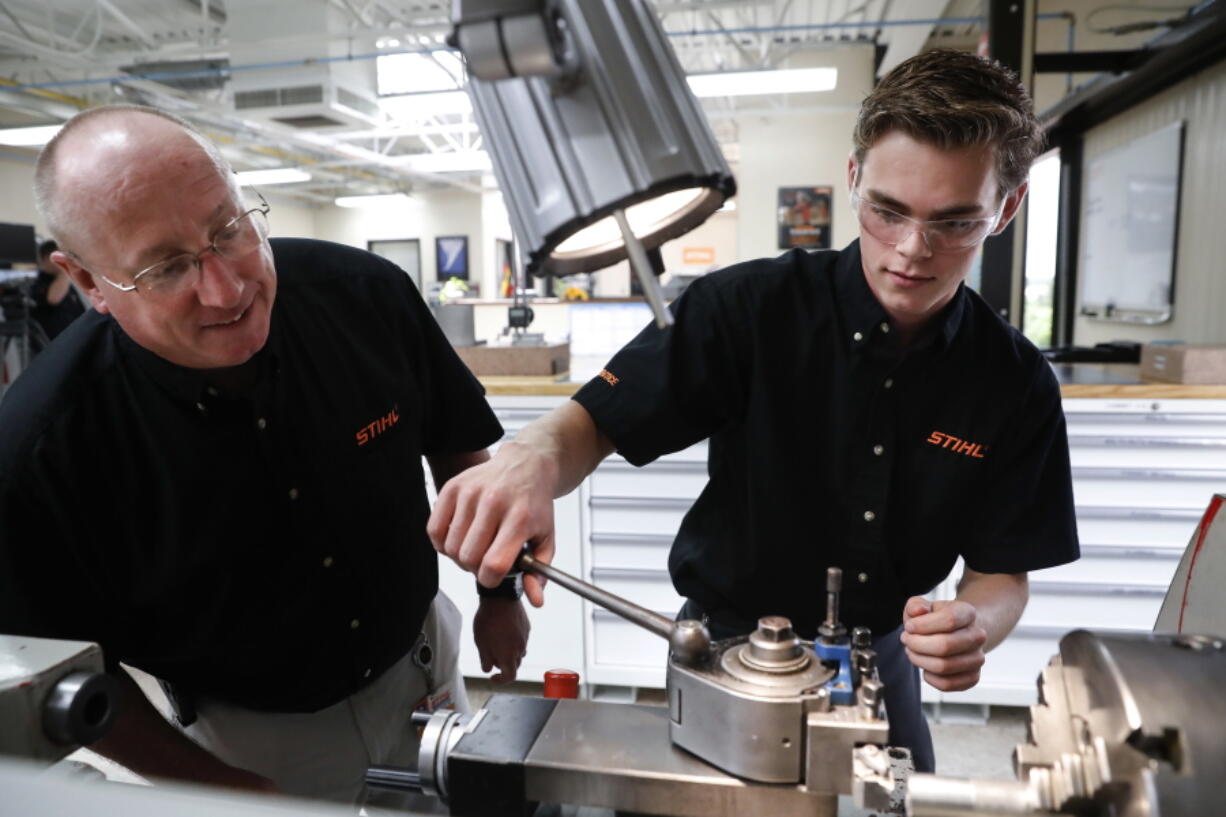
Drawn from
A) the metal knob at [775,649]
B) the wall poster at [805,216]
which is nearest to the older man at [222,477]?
the metal knob at [775,649]

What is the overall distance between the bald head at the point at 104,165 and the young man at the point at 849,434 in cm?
51

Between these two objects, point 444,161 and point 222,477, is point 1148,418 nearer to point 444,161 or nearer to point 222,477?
point 222,477

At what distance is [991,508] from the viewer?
1074mm

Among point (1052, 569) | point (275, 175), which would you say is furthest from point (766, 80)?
point (275, 175)

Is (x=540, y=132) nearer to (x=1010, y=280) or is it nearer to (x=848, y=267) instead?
(x=848, y=267)

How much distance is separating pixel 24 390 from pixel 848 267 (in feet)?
3.48

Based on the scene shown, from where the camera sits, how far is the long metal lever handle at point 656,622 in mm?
573

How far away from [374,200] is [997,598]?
11.4 metres

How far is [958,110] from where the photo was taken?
86 cm

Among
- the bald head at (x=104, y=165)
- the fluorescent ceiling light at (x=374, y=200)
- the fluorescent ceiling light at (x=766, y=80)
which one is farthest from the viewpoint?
the fluorescent ceiling light at (x=374, y=200)

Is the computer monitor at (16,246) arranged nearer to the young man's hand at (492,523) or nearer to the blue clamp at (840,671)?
the young man's hand at (492,523)

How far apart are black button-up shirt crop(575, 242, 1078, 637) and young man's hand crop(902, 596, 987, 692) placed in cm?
26

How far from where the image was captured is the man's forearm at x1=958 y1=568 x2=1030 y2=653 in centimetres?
100

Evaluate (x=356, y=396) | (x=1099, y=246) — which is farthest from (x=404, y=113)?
(x=356, y=396)
